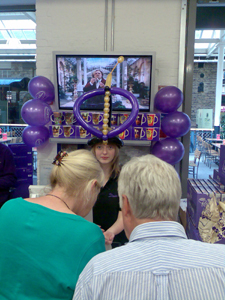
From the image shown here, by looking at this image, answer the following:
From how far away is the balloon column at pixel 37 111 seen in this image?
2.86 meters

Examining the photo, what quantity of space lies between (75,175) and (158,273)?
59 centimetres

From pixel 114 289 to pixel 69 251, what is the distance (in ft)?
0.96

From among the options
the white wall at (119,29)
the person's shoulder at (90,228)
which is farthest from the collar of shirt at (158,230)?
the white wall at (119,29)

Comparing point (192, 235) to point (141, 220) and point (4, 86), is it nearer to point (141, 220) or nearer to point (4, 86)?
point (141, 220)

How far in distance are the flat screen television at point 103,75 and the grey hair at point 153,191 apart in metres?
2.33

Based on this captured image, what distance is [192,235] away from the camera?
5.71ft

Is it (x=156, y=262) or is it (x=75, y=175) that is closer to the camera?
(x=156, y=262)

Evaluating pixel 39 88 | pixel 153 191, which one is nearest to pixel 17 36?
pixel 39 88

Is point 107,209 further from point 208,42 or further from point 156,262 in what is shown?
point 208,42

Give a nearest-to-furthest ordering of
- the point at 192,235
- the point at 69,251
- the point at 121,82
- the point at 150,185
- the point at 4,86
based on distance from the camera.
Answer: the point at 150,185
the point at 69,251
the point at 192,235
the point at 121,82
the point at 4,86

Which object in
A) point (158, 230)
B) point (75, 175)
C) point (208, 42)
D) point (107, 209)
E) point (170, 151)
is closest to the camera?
point (158, 230)

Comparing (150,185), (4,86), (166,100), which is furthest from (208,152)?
(150,185)

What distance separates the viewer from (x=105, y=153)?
6.47 feet

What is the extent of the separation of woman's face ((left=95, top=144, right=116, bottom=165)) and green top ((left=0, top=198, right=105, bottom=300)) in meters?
1.01
